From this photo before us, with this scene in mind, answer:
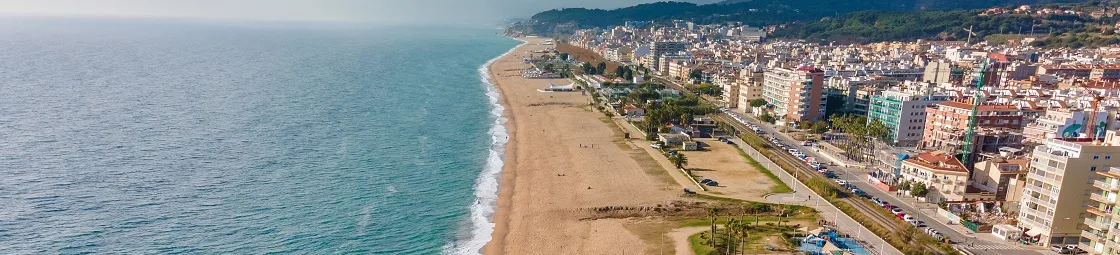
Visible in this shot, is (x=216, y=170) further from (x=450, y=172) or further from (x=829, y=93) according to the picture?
(x=829, y=93)

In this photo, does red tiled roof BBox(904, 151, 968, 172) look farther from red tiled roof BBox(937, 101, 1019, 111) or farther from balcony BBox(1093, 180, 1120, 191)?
red tiled roof BBox(937, 101, 1019, 111)

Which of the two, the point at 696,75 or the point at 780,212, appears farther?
the point at 696,75

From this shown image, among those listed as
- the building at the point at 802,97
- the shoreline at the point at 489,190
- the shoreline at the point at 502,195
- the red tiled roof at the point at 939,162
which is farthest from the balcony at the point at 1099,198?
the building at the point at 802,97

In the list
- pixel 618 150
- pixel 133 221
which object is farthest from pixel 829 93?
pixel 133 221

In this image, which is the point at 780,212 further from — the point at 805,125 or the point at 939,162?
the point at 805,125

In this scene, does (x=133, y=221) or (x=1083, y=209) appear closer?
(x=1083, y=209)

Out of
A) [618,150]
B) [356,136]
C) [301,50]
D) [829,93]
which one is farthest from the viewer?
[301,50]

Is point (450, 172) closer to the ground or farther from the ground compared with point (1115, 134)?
closer to the ground

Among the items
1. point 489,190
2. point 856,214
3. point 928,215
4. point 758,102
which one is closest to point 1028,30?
point 758,102
